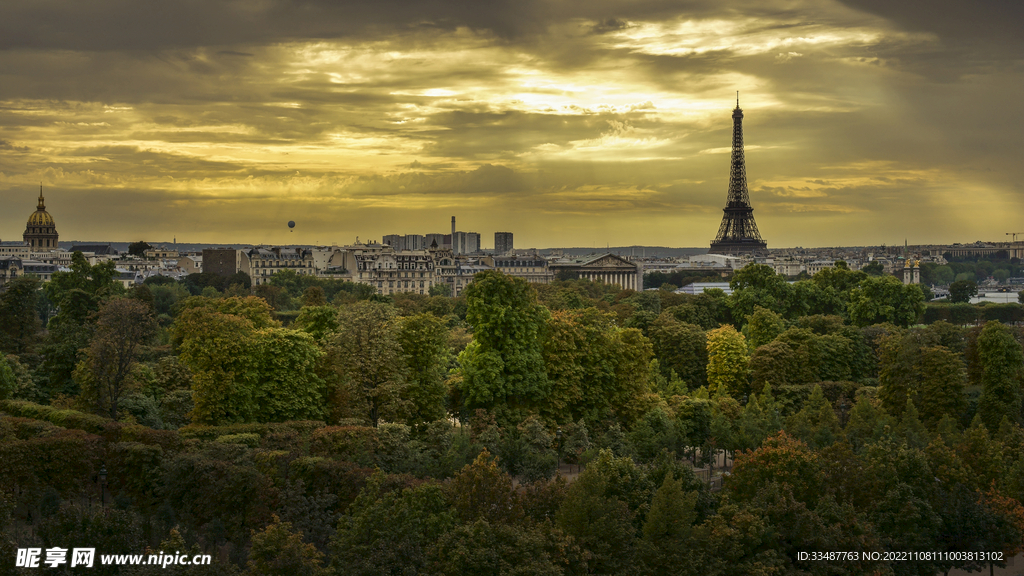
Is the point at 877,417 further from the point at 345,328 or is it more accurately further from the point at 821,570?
the point at 345,328

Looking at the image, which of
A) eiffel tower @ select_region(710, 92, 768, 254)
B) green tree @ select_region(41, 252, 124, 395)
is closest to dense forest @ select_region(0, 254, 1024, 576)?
green tree @ select_region(41, 252, 124, 395)

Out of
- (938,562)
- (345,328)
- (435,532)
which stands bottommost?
(938,562)

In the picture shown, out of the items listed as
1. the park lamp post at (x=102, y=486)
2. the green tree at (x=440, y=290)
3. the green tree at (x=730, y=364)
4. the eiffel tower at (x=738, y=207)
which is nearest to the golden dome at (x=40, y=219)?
the green tree at (x=440, y=290)

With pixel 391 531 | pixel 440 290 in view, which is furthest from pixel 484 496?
pixel 440 290

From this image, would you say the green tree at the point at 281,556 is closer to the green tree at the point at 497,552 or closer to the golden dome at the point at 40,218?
the green tree at the point at 497,552

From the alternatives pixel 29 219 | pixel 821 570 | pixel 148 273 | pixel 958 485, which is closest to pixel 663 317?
pixel 958 485

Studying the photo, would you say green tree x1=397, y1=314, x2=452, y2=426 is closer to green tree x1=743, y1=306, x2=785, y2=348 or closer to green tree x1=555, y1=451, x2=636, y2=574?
green tree x1=555, y1=451, x2=636, y2=574

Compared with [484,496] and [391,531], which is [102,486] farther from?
[484,496]
